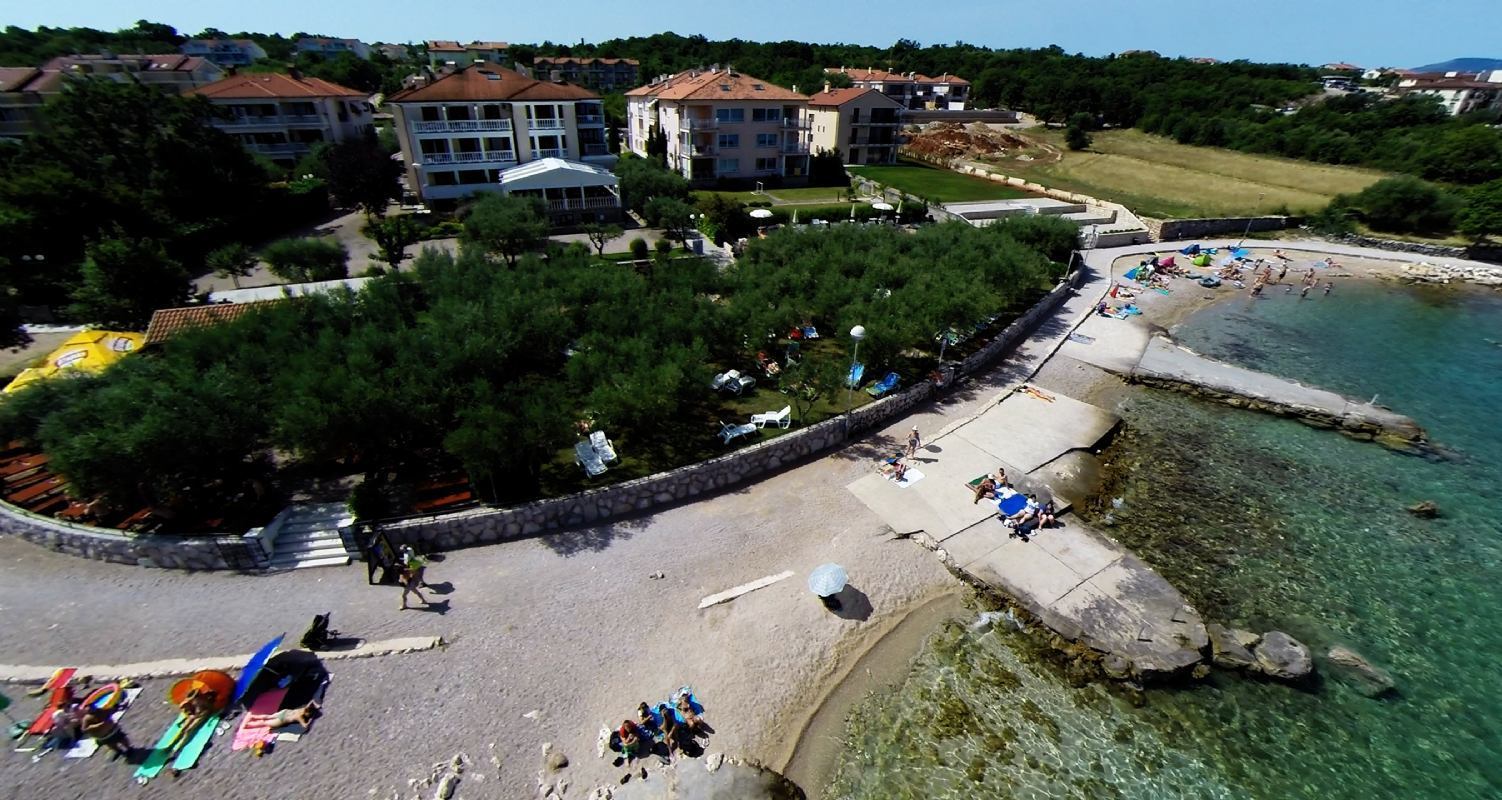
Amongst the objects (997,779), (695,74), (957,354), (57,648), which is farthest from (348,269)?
(695,74)

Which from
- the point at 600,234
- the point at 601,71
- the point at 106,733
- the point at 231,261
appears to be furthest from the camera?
the point at 601,71

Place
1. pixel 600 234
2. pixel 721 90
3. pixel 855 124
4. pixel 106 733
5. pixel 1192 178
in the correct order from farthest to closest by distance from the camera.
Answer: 1. pixel 1192 178
2. pixel 855 124
3. pixel 721 90
4. pixel 600 234
5. pixel 106 733

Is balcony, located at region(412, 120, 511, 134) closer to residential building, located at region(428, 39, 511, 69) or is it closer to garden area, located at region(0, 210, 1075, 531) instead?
garden area, located at region(0, 210, 1075, 531)

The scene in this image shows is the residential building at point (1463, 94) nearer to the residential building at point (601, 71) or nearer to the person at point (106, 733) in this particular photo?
the residential building at point (601, 71)

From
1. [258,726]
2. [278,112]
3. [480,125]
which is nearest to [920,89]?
[480,125]

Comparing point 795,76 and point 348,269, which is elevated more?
point 795,76

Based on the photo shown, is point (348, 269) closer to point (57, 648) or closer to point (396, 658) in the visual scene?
point (57, 648)

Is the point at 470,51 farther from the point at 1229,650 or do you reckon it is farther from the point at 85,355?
the point at 1229,650
